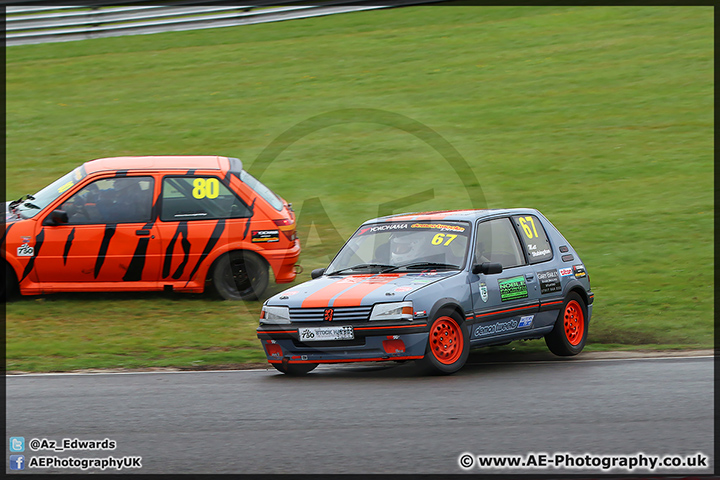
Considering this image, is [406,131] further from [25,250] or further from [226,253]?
[25,250]

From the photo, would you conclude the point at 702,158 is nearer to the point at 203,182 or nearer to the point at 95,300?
the point at 203,182

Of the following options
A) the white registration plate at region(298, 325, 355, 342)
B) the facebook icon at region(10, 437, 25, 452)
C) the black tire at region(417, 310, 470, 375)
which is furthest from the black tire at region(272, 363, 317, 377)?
the facebook icon at region(10, 437, 25, 452)

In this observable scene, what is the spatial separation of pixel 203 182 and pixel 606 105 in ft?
39.7

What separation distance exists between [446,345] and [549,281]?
186cm

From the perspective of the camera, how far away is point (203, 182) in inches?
482

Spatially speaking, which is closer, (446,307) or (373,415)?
(373,415)

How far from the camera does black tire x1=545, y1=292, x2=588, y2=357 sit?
9.52m

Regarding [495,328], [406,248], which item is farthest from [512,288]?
[406,248]

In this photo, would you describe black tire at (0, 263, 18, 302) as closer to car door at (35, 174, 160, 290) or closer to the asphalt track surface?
car door at (35, 174, 160, 290)

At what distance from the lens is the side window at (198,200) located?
12109mm

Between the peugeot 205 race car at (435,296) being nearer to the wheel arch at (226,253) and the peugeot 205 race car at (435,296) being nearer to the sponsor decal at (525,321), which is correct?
the sponsor decal at (525,321)

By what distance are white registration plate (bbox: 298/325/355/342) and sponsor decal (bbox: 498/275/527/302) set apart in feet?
5.95

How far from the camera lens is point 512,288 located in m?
9.12

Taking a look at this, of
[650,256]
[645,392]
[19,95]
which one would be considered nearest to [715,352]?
[645,392]
